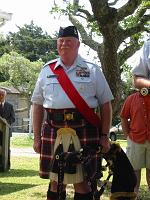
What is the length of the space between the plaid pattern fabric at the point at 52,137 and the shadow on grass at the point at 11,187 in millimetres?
2861

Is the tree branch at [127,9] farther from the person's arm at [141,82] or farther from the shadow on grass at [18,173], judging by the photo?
the shadow on grass at [18,173]

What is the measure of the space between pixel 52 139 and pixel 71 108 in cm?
36

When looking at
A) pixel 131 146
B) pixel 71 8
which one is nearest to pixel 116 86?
pixel 131 146

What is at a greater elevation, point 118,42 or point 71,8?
point 71,8

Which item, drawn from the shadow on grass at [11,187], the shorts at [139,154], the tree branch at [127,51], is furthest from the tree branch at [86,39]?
the shorts at [139,154]

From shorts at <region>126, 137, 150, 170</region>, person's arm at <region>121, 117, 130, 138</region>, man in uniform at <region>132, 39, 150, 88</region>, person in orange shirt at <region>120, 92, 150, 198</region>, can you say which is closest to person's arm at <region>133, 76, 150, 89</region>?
man in uniform at <region>132, 39, 150, 88</region>

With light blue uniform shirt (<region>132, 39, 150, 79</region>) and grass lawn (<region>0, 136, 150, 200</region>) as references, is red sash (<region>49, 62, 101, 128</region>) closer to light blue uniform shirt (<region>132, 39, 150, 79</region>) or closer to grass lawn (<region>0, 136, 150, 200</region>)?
light blue uniform shirt (<region>132, 39, 150, 79</region>)

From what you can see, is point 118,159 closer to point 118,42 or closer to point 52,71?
point 52,71

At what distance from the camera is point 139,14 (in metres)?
8.90

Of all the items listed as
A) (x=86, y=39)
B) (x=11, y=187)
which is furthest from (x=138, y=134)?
(x=86, y=39)

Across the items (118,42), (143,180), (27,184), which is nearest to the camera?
(118,42)

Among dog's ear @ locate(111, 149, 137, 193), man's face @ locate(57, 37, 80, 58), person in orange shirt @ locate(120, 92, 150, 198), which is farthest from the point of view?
person in orange shirt @ locate(120, 92, 150, 198)

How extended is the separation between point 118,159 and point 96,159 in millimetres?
264

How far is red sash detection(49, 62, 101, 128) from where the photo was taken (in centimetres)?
440
